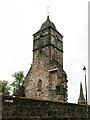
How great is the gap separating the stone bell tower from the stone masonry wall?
6.55 meters

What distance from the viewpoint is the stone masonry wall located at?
576cm

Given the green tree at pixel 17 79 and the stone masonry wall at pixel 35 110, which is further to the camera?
the green tree at pixel 17 79

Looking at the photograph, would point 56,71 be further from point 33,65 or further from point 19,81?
point 19,81

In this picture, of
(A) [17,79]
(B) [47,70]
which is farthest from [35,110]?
(A) [17,79]

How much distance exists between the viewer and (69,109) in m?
9.18

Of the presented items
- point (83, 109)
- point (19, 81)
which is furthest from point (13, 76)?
point (83, 109)

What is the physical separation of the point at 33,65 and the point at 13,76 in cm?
1776

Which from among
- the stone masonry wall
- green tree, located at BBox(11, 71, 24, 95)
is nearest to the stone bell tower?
the stone masonry wall

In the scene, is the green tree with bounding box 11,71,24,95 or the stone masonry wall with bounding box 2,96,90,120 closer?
the stone masonry wall with bounding box 2,96,90,120

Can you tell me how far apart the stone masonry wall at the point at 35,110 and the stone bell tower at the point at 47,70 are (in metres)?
6.55

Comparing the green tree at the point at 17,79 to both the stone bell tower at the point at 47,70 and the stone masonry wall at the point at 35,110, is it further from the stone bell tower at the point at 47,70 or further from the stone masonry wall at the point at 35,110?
the stone masonry wall at the point at 35,110

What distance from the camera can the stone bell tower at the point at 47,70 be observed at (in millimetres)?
Result: 16328

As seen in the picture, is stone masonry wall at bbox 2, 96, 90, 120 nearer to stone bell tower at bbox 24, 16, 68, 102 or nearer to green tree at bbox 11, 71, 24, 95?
stone bell tower at bbox 24, 16, 68, 102

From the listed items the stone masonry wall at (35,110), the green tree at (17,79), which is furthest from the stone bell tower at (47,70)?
the green tree at (17,79)
